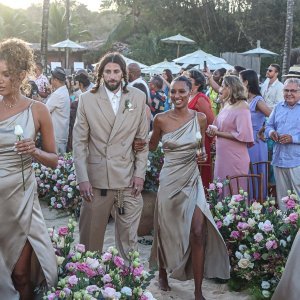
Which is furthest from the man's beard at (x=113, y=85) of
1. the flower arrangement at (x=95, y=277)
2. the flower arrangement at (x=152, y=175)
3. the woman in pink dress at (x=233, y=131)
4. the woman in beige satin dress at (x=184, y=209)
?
the flower arrangement at (x=152, y=175)

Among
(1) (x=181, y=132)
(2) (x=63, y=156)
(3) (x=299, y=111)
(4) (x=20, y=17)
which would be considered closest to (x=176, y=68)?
(2) (x=63, y=156)

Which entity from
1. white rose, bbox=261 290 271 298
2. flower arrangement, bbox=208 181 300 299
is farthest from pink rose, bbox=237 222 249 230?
white rose, bbox=261 290 271 298

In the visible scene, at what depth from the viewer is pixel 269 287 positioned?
4.73 metres

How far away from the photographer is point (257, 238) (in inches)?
192

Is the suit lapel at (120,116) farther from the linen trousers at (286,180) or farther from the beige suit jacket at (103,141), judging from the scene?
the linen trousers at (286,180)

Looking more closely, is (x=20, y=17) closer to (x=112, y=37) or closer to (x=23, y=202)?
(x=112, y=37)

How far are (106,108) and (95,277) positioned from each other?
1.68 metres

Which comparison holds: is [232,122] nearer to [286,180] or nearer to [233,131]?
[233,131]

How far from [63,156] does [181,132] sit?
165 inches

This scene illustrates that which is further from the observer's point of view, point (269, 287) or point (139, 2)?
point (139, 2)

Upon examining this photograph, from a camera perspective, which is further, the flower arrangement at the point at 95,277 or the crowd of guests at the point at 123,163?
the crowd of guests at the point at 123,163

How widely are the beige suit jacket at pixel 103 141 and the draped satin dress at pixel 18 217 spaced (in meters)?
1.21

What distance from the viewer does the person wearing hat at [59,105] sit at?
30.0 feet

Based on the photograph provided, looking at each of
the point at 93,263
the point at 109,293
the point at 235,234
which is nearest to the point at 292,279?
the point at 109,293
